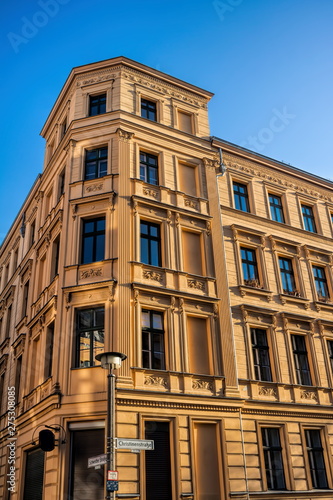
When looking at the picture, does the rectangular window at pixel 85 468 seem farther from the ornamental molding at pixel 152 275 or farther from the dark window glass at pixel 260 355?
the dark window glass at pixel 260 355

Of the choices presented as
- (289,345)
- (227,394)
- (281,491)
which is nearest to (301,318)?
(289,345)

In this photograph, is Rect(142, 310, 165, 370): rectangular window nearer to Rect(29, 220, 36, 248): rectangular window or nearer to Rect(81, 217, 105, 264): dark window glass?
Rect(81, 217, 105, 264): dark window glass

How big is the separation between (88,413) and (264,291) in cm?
1004

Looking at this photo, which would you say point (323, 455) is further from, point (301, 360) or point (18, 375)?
point (18, 375)

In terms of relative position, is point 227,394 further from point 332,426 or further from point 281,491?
point 332,426

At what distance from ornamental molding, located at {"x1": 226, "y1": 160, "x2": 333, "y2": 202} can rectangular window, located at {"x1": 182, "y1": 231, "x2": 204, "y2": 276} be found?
5.66 metres

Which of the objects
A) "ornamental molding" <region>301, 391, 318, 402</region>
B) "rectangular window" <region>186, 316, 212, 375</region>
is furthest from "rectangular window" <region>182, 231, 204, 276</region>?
"ornamental molding" <region>301, 391, 318, 402</region>

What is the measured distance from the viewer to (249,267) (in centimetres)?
2295

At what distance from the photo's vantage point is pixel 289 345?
2158 cm

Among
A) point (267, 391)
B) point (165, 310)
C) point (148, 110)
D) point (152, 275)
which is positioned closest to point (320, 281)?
point (267, 391)

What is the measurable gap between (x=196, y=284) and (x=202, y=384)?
13.3ft

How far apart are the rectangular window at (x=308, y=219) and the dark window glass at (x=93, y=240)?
12491 mm

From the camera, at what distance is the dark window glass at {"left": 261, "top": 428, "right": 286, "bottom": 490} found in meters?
18.4

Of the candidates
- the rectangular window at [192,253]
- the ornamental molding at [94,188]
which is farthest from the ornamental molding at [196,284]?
the ornamental molding at [94,188]
